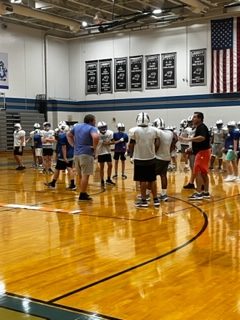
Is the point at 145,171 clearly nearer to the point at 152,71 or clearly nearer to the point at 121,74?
the point at 152,71

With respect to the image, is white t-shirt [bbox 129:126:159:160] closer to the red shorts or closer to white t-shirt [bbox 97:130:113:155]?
the red shorts

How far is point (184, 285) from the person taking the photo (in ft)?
14.9

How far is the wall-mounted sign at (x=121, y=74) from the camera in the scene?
27781 millimetres

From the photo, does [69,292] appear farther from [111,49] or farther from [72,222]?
[111,49]


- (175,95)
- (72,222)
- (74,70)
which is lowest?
(72,222)

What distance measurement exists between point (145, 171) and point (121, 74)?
64.4ft

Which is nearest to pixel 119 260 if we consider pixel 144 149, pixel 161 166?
pixel 144 149

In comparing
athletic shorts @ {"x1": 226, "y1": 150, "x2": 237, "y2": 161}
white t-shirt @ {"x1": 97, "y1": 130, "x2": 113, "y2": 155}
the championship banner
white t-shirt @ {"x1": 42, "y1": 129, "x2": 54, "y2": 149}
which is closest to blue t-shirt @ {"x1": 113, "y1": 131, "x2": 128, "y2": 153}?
white t-shirt @ {"x1": 97, "y1": 130, "x2": 113, "y2": 155}

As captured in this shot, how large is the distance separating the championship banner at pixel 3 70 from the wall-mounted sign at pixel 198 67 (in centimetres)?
973

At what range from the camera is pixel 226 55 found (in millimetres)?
→ 24109

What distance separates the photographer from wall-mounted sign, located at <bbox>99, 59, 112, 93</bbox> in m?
28.4

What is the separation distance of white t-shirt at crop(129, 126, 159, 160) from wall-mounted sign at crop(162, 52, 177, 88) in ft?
57.6

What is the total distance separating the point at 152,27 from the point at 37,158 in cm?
1123

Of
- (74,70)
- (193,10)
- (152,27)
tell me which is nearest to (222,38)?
(193,10)
